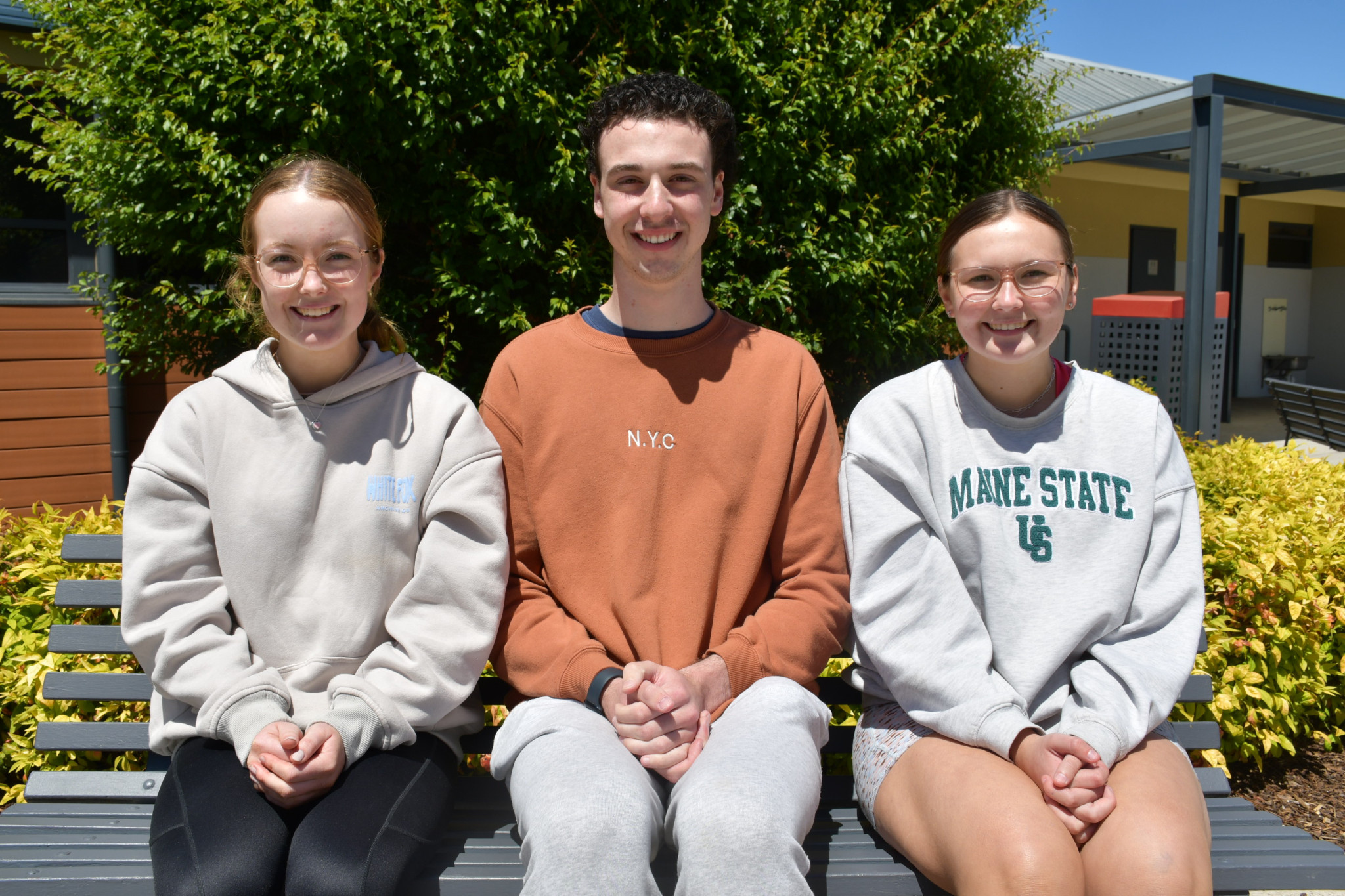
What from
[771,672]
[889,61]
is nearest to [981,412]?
[771,672]

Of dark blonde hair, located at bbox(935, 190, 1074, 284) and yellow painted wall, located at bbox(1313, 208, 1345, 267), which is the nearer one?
dark blonde hair, located at bbox(935, 190, 1074, 284)

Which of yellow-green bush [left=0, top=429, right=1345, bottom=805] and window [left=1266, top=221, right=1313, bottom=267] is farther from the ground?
window [left=1266, top=221, right=1313, bottom=267]

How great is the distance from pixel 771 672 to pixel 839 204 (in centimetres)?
280

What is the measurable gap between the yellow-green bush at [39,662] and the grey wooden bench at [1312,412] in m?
9.62

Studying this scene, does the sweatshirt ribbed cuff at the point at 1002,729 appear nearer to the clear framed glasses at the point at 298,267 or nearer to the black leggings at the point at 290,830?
the black leggings at the point at 290,830

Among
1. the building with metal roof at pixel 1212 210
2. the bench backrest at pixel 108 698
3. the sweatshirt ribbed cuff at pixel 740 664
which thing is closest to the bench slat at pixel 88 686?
the bench backrest at pixel 108 698

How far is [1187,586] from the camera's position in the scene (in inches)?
81.5

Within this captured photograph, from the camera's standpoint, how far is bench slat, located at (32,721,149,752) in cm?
240

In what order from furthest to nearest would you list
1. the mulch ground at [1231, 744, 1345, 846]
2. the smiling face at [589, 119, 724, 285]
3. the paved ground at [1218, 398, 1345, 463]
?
the paved ground at [1218, 398, 1345, 463]
the mulch ground at [1231, 744, 1345, 846]
the smiling face at [589, 119, 724, 285]

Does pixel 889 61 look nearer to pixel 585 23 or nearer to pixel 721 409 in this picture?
pixel 585 23

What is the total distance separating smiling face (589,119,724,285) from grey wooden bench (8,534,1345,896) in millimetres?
1177

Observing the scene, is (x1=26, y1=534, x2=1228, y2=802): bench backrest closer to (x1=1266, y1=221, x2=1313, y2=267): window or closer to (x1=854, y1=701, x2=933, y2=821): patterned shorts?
(x1=854, y1=701, x2=933, y2=821): patterned shorts

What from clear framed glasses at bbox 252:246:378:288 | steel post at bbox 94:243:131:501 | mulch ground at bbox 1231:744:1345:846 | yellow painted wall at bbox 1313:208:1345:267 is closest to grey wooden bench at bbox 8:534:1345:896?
clear framed glasses at bbox 252:246:378:288

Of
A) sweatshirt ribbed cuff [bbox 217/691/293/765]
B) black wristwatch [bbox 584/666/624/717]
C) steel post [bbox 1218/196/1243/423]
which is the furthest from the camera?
steel post [bbox 1218/196/1243/423]
